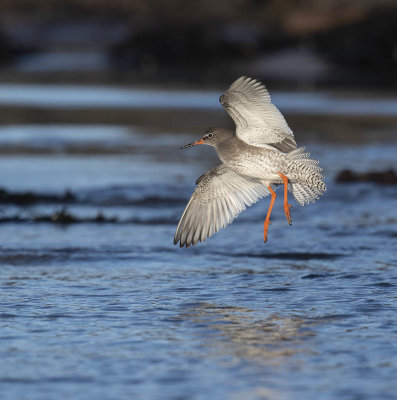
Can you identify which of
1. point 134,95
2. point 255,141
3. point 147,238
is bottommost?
point 147,238

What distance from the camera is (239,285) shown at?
8938 millimetres

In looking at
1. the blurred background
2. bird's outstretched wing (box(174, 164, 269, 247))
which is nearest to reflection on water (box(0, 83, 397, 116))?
the blurred background

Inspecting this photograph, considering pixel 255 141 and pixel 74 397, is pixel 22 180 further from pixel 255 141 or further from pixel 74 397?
pixel 74 397

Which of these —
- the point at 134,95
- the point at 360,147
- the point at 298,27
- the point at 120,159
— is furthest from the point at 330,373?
the point at 298,27

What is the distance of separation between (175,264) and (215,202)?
0.77 meters

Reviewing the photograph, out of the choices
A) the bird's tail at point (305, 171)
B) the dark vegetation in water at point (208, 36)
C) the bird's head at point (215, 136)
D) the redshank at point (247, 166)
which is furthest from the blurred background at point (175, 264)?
the dark vegetation in water at point (208, 36)

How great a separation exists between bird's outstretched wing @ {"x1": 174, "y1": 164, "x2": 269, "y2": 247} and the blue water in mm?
405

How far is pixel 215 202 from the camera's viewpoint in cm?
966

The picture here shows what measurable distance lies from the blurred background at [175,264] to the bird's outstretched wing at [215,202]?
406 millimetres

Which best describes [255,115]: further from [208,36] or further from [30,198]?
[208,36]

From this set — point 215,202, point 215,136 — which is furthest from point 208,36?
point 215,136

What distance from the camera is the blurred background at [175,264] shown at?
21.2 ft

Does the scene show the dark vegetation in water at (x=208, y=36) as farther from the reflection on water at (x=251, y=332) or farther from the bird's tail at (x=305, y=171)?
the reflection on water at (x=251, y=332)

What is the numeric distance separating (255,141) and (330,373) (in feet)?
10.6
